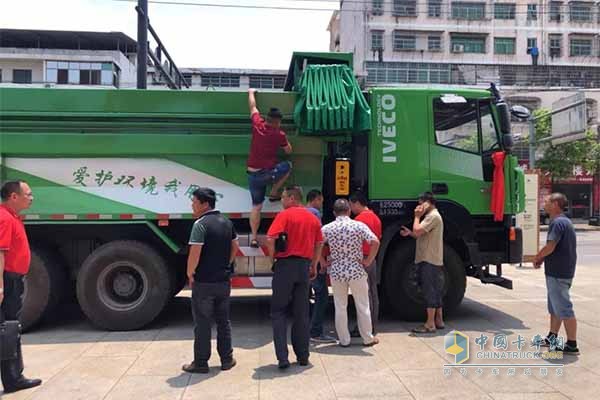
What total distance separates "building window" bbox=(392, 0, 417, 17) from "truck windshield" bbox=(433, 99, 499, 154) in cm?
3874

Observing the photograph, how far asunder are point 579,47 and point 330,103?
45.5 meters

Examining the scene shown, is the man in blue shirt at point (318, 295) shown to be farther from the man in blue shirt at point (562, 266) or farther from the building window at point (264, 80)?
the building window at point (264, 80)

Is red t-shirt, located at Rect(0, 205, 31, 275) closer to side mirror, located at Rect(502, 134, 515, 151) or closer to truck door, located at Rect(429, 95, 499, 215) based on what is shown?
truck door, located at Rect(429, 95, 499, 215)

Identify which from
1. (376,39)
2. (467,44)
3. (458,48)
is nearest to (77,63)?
(376,39)

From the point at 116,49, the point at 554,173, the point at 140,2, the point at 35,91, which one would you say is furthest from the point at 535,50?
the point at 35,91

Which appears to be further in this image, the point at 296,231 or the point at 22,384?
the point at 296,231

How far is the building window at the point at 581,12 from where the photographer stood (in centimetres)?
4297

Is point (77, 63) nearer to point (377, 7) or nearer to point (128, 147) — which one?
point (377, 7)

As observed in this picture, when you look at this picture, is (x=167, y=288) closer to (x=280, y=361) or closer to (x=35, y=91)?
(x=280, y=361)

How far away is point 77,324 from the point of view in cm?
684

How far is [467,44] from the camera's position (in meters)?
43.2

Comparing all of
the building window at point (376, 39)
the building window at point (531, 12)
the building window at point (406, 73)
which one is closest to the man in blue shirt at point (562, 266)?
the building window at point (406, 73)

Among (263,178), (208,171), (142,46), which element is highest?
(142,46)

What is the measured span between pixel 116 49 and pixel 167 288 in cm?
4127
